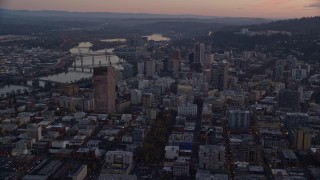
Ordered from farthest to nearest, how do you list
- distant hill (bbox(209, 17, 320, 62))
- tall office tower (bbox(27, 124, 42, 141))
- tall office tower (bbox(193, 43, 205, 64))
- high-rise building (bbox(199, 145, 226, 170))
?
1. distant hill (bbox(209, 17, 320, 62))
2. tall office tower (bbox(193, 43, 205, 64))
3. tall office tower (bbox(27, 124, 42, 141))
4. high-rise building (bbox(199, 145, 226, 170))

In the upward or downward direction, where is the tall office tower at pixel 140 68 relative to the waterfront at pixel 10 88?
upward

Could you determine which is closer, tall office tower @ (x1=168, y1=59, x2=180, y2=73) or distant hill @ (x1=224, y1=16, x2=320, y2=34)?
tall office tower @ (x1=168, y1=59, x2=180, y2=73)

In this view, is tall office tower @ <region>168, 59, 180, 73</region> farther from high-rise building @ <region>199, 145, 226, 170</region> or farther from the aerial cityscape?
high-rise building @ <region>199, 145, 226, 170</region>

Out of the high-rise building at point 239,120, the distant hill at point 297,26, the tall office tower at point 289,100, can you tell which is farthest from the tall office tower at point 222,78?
the distant hill at point 297,26

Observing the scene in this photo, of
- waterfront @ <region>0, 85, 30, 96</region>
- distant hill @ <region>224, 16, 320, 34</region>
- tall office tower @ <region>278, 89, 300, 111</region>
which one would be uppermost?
distant hill @ <region>224, 16, 320, 34</region>

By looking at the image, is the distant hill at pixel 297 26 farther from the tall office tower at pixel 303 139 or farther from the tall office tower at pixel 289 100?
the tall office tower at pixel 303 139

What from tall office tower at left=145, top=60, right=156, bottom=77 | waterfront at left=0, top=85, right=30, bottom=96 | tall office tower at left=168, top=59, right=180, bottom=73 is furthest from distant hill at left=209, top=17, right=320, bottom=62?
waterfront at left=0, top=85, right=30, bottom=96

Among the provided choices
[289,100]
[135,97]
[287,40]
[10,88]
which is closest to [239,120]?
[289,100]
